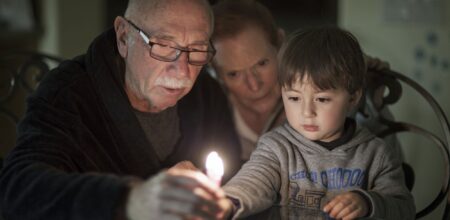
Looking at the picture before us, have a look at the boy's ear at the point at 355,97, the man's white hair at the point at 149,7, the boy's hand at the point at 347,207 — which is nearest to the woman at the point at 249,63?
the man's white hair at the point at 149,7

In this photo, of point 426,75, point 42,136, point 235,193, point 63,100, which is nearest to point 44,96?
point 63,100

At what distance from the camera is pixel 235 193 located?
3.81 ft

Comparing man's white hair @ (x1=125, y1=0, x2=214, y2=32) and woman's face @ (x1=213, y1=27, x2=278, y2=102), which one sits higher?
man's white hair @ (x1=125, y1=0, x2=214, y2=32)

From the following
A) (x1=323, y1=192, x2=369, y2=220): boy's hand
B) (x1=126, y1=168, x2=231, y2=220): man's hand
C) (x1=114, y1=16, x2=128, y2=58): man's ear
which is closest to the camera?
(x1=126, y1=168, x2=231, y2=220): man's hand

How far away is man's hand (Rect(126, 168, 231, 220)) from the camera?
2.70ft

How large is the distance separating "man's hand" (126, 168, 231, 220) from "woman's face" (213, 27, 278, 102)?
0.84 meters

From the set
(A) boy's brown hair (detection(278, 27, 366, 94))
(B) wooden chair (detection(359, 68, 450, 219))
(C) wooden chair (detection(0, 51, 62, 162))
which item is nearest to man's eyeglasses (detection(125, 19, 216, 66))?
(A) boy's brown hair (detection(278, 27, 366, 94))

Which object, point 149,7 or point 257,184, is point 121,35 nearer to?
point 149,7

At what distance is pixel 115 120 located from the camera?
55.7 inches

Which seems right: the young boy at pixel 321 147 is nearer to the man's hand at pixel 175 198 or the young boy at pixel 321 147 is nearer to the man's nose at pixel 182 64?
the man's nose at pixel 182 64

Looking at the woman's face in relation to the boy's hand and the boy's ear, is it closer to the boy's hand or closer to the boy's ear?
the boy's ear

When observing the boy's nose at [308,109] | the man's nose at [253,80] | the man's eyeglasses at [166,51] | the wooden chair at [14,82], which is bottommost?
the wooden chair at [14,82]

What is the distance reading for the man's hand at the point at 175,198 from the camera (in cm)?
82

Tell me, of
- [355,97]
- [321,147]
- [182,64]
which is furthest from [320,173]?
[182,64]
